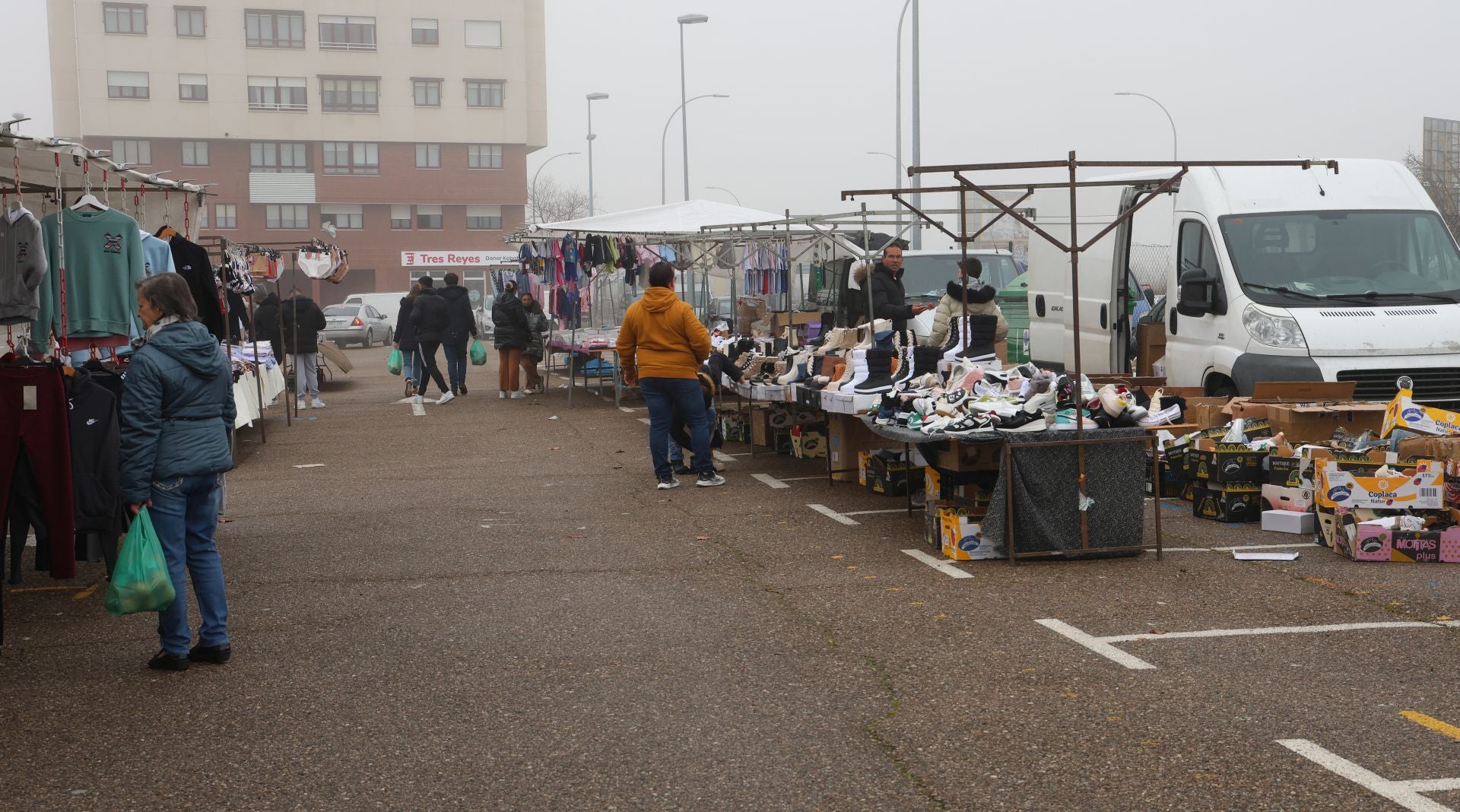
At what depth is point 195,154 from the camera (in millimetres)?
71125

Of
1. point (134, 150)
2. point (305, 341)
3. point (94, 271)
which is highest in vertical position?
point (134, 150)

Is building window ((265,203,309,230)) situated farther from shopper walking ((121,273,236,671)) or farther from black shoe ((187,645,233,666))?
black shoe ((187,645,233,666))

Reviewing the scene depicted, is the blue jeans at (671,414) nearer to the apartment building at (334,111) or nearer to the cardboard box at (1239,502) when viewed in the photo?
the cardboard box at (1239,502)

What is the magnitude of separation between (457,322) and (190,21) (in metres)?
56.2

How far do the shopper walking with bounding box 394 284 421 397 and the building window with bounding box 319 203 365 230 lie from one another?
53.9 m

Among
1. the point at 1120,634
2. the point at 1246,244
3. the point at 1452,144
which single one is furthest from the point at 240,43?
the point at 1120,634

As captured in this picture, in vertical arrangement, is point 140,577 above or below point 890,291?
below

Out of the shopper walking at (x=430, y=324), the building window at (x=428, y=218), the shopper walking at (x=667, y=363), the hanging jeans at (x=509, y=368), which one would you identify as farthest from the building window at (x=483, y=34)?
the shopper walking at (x=667, y=363)

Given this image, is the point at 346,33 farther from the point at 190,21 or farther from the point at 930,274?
the point at 930,274

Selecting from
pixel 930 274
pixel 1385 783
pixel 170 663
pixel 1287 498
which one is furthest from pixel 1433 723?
pixel 930 274

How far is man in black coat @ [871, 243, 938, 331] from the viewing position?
45.1 feet

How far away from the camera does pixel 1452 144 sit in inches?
2319

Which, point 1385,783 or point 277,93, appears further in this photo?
point 277,93

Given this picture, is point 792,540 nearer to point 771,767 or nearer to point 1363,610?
point 1363,610
